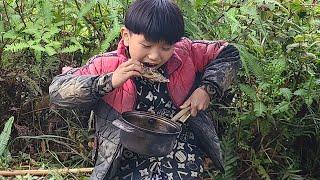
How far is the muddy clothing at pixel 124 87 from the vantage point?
11.7 feet

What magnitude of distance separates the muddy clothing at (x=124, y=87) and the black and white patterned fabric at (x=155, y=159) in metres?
0.06

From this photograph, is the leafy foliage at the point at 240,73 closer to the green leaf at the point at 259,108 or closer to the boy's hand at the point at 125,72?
the green leaf at the point at 259,108

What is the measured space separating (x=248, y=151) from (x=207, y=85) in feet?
3.37

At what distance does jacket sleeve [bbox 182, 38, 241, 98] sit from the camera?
3.73 meters

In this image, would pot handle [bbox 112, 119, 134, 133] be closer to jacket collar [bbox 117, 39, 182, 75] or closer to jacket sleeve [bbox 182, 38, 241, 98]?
jacket collar [bbox 117, 39, 182, 75]

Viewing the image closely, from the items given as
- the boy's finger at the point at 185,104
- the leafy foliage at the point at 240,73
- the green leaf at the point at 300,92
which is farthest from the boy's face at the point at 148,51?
the green leaf at the point at 300,92

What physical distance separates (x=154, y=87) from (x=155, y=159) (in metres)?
0.40

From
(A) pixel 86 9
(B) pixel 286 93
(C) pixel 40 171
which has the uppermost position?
(A) pixel 86 9

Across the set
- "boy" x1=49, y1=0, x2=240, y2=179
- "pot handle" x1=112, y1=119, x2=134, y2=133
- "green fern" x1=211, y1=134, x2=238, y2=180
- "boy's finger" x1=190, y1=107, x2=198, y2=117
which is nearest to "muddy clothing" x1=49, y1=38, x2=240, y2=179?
"boy" x1=49, y1=0, x2=240, y2=179

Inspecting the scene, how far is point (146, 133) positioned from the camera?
3307 mm

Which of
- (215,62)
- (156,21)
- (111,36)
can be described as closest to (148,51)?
(156,21)

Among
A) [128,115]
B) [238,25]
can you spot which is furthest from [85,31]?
[128,115]

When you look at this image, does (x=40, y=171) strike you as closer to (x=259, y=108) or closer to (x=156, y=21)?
(x=259, y=108)

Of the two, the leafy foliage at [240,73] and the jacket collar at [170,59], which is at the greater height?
the jacket collar at [170,59]
